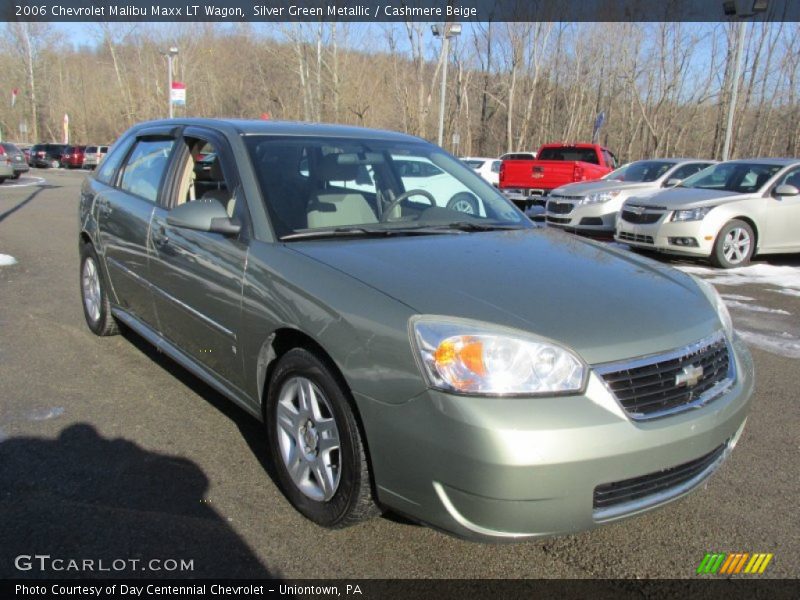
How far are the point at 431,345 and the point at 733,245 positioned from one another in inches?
336

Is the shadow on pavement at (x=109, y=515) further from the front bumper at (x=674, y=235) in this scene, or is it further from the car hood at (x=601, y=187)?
the car hood at (x=601, y=187)

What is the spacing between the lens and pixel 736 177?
9945mm

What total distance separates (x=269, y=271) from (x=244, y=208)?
1.58 feet

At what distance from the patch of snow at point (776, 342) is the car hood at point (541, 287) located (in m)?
2.82

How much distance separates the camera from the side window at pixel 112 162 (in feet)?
16.2

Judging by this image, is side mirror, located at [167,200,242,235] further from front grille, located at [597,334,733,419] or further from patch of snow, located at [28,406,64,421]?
front grille, located at [597,334,733,419]

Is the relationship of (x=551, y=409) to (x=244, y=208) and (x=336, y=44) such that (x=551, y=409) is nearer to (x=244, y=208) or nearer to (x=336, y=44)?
(x=244, y=208)

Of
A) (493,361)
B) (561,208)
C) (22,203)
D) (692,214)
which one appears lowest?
(22,203)

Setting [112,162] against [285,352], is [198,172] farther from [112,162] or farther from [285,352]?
[285,352]

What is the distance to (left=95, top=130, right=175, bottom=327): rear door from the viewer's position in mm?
4074

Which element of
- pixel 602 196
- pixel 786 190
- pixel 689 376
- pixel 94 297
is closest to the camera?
pixel 689 376

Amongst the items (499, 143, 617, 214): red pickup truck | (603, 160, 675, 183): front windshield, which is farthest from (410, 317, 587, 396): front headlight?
(499, 143, 617, 214): red pickup truck

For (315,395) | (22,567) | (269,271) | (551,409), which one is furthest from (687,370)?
(22,567)
